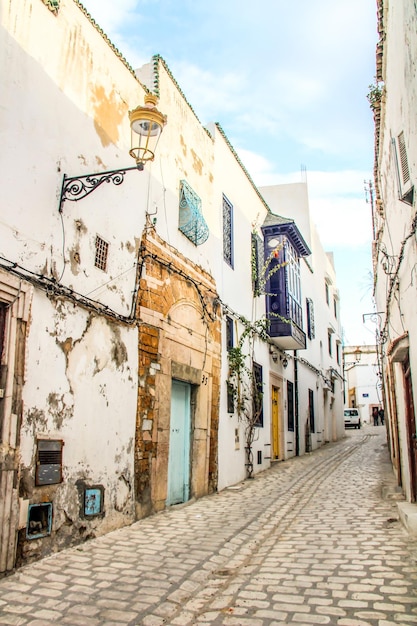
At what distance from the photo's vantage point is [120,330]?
621 cm

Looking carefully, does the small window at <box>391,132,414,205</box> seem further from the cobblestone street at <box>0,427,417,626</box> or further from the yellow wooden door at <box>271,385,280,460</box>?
the yellow wooden door at <box>271,385,280,460</box>

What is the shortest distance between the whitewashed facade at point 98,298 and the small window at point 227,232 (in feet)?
1.12

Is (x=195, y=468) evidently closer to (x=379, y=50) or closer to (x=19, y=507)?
(x=19, y=507)

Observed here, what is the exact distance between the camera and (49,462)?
15.8 ft

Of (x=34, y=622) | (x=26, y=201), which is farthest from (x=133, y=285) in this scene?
(x=34, y=622)

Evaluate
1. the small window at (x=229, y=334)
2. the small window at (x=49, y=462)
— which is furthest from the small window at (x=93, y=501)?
the small window at (x=229, y=334)

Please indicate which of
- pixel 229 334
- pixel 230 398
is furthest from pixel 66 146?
pixel 230 398

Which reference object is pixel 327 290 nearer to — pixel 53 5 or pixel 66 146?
pixel 66 146

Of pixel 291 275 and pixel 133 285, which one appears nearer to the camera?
pixel 133 285

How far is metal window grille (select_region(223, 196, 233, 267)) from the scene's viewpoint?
10.5 metres

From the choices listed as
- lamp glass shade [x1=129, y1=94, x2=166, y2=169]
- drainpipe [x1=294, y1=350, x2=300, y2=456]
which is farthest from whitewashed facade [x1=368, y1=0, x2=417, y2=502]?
drainpipe [x1=294, y1=350, x2=300, y2=456]

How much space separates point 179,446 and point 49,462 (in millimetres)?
3215

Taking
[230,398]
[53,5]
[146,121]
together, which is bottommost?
[230,398]

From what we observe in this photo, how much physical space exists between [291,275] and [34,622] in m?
11.5
